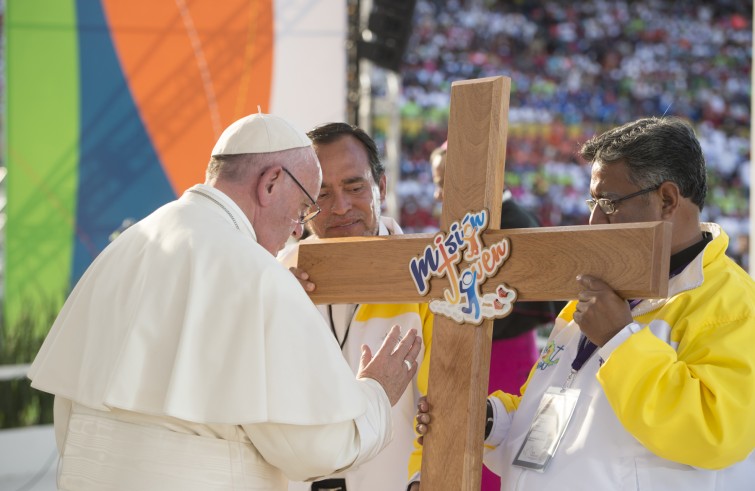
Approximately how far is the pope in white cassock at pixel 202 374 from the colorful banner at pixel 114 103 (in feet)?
13.5

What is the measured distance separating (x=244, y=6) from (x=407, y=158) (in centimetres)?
1243

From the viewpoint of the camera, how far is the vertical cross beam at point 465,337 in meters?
2.07

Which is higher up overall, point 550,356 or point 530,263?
point 530,263

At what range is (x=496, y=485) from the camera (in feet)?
10.8

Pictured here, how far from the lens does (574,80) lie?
799 inches

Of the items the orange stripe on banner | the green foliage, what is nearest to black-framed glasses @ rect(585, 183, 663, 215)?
the orange stripe on banner

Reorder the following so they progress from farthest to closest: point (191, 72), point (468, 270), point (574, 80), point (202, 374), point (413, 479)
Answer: point (574, 80)
point (191, 72)
point (413, 479)
point (468, 270)
point (202, 374)

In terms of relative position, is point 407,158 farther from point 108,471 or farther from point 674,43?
point 108,471

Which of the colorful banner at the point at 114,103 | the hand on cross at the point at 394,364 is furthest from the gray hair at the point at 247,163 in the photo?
the colorful banner at the point at 114,103

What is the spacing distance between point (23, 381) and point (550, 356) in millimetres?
4905

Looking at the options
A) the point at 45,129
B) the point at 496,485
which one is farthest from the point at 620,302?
the point at 45,129

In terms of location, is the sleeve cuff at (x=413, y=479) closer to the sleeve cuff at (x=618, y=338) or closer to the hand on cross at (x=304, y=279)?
the hand on cross at (x=304, y=279)

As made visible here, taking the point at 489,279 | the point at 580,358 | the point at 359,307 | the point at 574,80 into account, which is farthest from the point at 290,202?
the point at 574,80

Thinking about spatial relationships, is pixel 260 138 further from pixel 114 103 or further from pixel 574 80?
pixel 574 80
